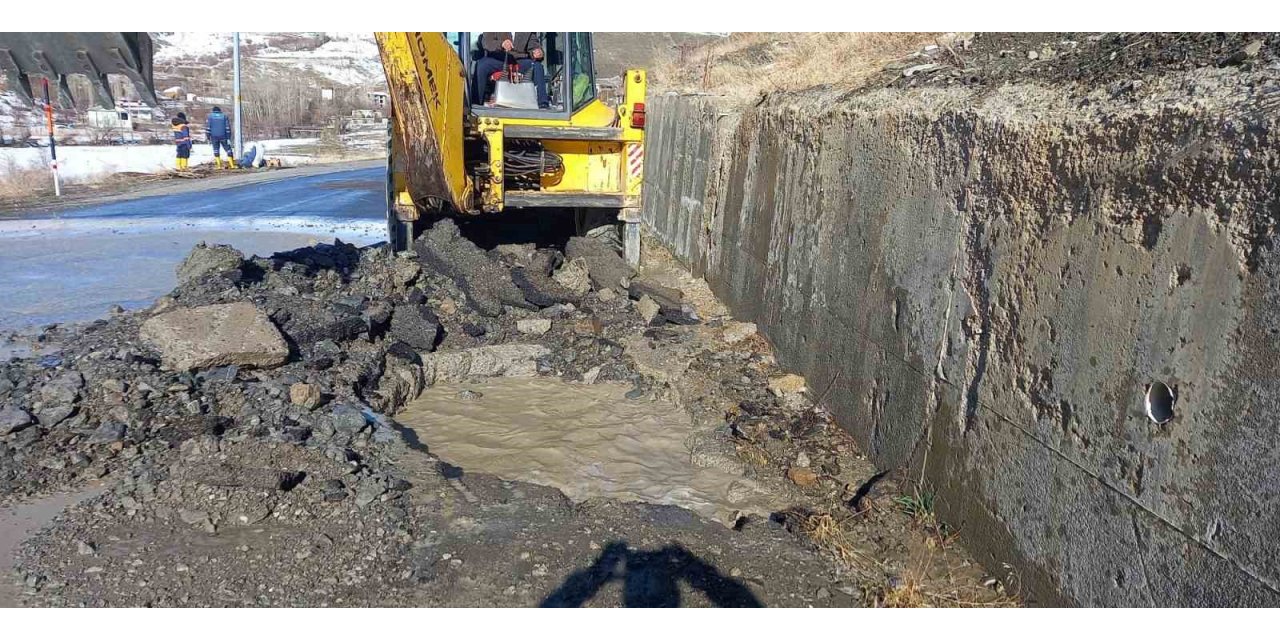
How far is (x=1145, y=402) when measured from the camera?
2.86 meters

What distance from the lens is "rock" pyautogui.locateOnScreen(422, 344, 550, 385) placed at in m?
6.48

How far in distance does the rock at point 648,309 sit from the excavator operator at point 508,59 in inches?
96.5

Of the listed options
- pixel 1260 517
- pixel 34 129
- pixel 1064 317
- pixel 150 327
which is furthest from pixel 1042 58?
pixel 34 129

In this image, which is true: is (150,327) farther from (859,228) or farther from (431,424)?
(859,228)

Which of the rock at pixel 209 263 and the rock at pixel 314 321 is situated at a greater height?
the rock at pixel 209 263

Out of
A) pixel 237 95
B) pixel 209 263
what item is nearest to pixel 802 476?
pixel 209 263

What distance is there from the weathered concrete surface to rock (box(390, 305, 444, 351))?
2.95 m

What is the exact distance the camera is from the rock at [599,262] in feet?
27.3

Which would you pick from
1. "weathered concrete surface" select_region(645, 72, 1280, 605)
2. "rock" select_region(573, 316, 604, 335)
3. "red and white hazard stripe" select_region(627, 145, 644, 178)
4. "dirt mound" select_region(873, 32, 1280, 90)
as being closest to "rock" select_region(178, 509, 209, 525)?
"weathered concrete surface" select_region(645, 72, 1280, 605)

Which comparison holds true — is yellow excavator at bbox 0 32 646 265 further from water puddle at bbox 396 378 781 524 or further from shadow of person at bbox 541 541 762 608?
shadow of person at bbox 541 541 762 608

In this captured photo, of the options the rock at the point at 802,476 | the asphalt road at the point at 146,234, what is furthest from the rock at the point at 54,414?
the rock at the point at 802,476

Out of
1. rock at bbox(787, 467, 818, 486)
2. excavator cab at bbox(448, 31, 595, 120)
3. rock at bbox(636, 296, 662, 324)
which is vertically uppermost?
excavator cab at bbox(448, 31, 595, 120)

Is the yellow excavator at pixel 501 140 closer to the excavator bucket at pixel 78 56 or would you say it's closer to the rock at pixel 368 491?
the excavator bucket at pixel 78 56

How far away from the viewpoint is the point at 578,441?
5352 millimetres
